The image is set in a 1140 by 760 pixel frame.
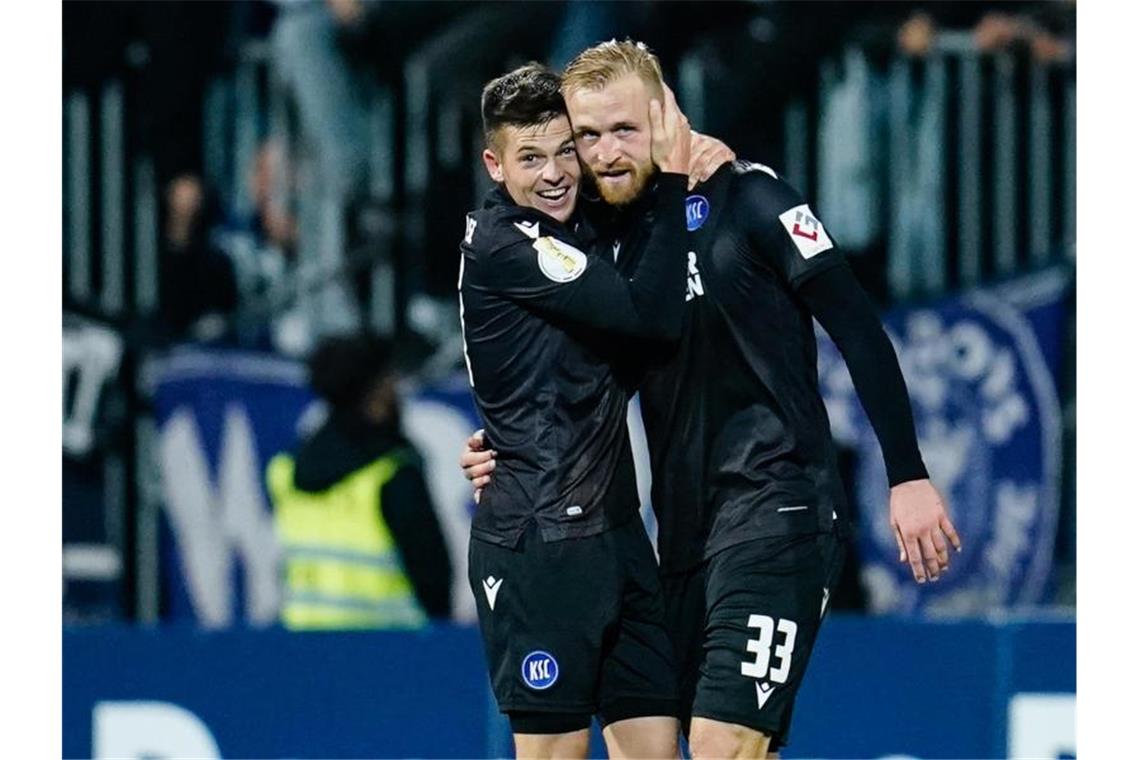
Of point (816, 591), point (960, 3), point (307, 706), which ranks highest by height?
point (960, 3)

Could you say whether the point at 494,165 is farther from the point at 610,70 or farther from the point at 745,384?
the point at 745,384

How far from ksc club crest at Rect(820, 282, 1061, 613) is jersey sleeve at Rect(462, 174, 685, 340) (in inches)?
172

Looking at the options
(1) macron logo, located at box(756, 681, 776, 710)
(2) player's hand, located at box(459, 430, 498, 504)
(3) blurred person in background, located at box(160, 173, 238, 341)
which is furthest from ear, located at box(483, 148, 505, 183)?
(3) blurred person in background, located at box(160, 173, 238, 341)

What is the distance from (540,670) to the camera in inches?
174

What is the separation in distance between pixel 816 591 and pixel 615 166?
100 cm

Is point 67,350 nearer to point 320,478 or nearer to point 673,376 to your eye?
point 320,478

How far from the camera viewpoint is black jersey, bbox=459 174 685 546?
436 centimetres

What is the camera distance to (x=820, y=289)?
4508 mm

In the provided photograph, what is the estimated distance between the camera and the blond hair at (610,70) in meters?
4.48

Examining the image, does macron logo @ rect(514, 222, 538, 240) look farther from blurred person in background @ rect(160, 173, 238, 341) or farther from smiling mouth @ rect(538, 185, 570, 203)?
blurred person in background @ rect(160, 173, 238, 341)

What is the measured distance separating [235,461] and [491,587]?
4650 mm

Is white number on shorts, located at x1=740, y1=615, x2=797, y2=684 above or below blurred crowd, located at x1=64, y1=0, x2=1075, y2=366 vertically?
below

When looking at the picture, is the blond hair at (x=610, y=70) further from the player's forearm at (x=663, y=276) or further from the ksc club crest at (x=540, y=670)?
the ksc club crest at (x=540, y=670)

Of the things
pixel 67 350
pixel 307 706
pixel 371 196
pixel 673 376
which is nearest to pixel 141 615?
pixel 67 350
